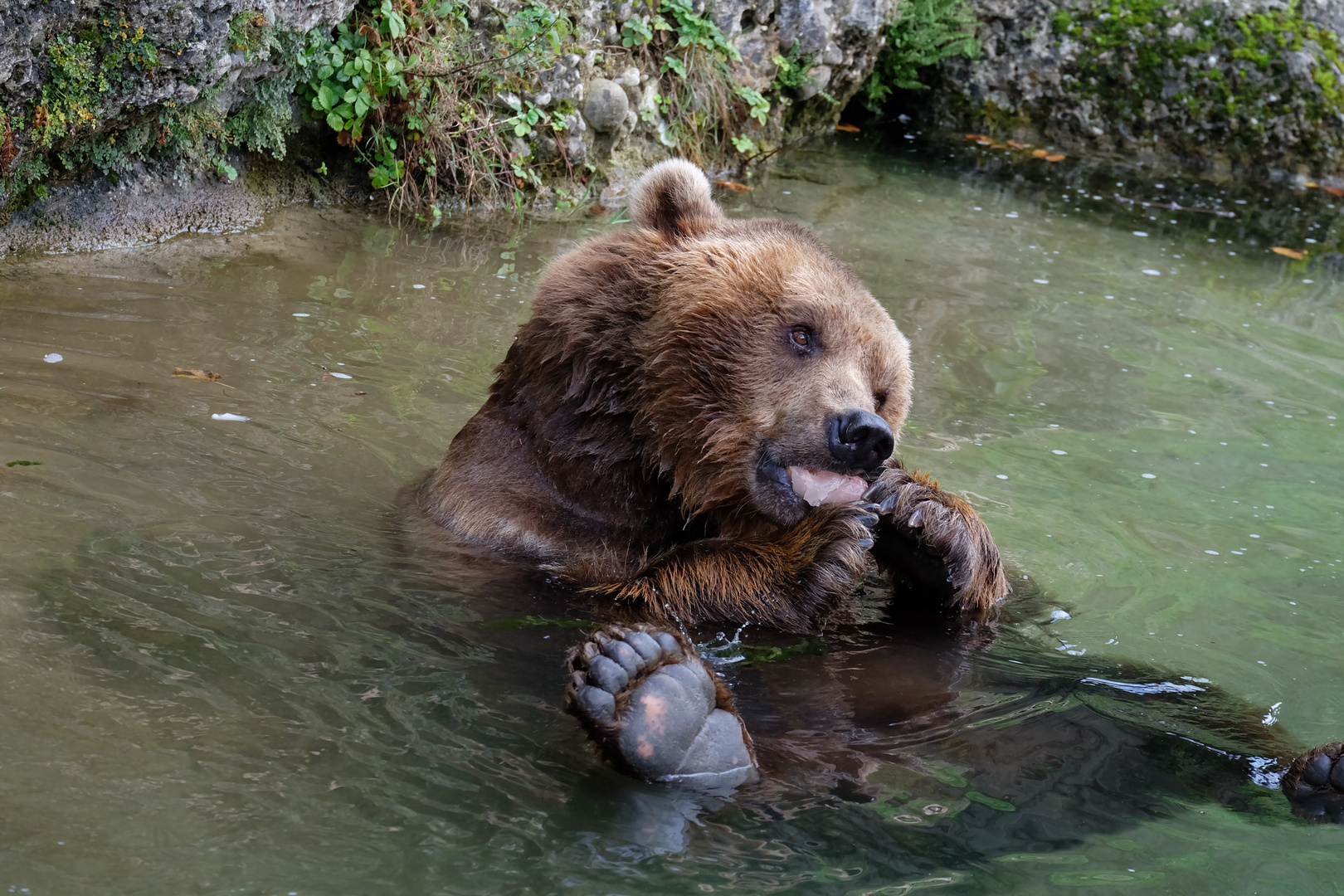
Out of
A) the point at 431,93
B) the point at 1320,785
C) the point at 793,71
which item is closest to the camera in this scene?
the point at 1320,785

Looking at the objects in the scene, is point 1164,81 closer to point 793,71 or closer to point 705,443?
point 793,71

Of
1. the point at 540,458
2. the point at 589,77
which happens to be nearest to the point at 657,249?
the point at 540,458

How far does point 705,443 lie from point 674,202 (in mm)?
936

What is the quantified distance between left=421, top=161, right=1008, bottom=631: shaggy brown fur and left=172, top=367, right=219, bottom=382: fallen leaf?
1.83 m

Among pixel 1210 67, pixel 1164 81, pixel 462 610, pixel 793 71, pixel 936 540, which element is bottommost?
pixel 462 610

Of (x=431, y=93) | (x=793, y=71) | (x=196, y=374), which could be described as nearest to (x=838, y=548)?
(x=196, y=374)

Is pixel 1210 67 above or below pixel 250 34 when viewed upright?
above

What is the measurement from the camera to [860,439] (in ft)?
12.1

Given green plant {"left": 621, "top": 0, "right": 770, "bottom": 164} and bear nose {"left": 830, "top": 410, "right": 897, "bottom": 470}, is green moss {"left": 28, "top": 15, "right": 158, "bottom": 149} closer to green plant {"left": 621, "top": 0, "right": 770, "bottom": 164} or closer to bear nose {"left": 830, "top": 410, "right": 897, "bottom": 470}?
green plant {"left": 621, "top": 0, "right": 770, "bottom": 164}

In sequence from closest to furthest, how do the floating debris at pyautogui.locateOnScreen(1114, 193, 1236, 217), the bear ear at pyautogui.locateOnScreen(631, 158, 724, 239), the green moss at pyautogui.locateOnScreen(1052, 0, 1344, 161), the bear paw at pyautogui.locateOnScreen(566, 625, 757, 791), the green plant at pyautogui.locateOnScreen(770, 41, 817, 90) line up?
1. the bear paw at pyautogui.locateOnScreen(566, 625, 757, 791)
2. the bear ear at pyautogui.locateOnScreen(631, 158, 724, 239)
3. the green plant at pyautogui.locateOnScreen(770, 41, 817, 90)
4. the floating debris at pyautogui.locateOnScreen(1114, 193, 1236, 217)
5. the green moss at pyautogui.locateOnScreen(1052, 0, 1344, 161)

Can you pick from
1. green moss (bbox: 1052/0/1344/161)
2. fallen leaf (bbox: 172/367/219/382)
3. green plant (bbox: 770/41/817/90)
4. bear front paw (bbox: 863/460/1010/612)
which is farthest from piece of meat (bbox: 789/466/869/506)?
green moss (bbox: 1052/0/1344/161)

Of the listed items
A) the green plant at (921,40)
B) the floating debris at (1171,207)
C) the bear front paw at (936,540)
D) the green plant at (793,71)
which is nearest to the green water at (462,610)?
the bear front paw at (936,540)

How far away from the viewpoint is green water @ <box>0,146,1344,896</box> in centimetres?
258

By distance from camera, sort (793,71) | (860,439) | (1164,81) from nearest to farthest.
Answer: (860,439), (793,71), (1164,81)
